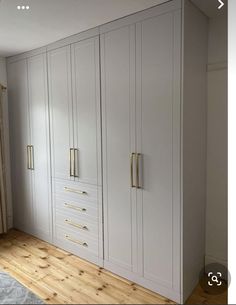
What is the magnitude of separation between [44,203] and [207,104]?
2092 millimetres

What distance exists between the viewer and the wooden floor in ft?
6.10

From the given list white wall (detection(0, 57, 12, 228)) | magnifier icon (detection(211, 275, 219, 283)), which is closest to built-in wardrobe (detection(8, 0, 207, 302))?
magnifier icon (detection(211, 275, 219, 283))

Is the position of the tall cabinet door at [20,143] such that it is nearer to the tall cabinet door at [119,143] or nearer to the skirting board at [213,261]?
the tall cabinet door at [119,143]

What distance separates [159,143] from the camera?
1.97 meters

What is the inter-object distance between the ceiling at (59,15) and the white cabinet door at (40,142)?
0.43m

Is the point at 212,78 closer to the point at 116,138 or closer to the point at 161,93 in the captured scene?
the point at 161,93

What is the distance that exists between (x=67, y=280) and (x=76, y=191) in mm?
842

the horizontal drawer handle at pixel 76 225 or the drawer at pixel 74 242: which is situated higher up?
the horizontal drawer handle at pixel 76 225

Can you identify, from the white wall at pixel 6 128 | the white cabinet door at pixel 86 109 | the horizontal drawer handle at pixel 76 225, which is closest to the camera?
the white cabinet door at pixel 86 109

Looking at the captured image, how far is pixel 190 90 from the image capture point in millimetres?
1926

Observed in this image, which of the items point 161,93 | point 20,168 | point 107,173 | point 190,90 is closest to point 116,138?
point 107,173

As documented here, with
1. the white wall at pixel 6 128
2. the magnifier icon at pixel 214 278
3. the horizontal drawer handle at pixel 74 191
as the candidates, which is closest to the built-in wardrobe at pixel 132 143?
the horizontal drawer handle at pixel 74 191

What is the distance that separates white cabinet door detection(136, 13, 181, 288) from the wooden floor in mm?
228

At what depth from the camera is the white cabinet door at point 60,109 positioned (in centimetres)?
264
